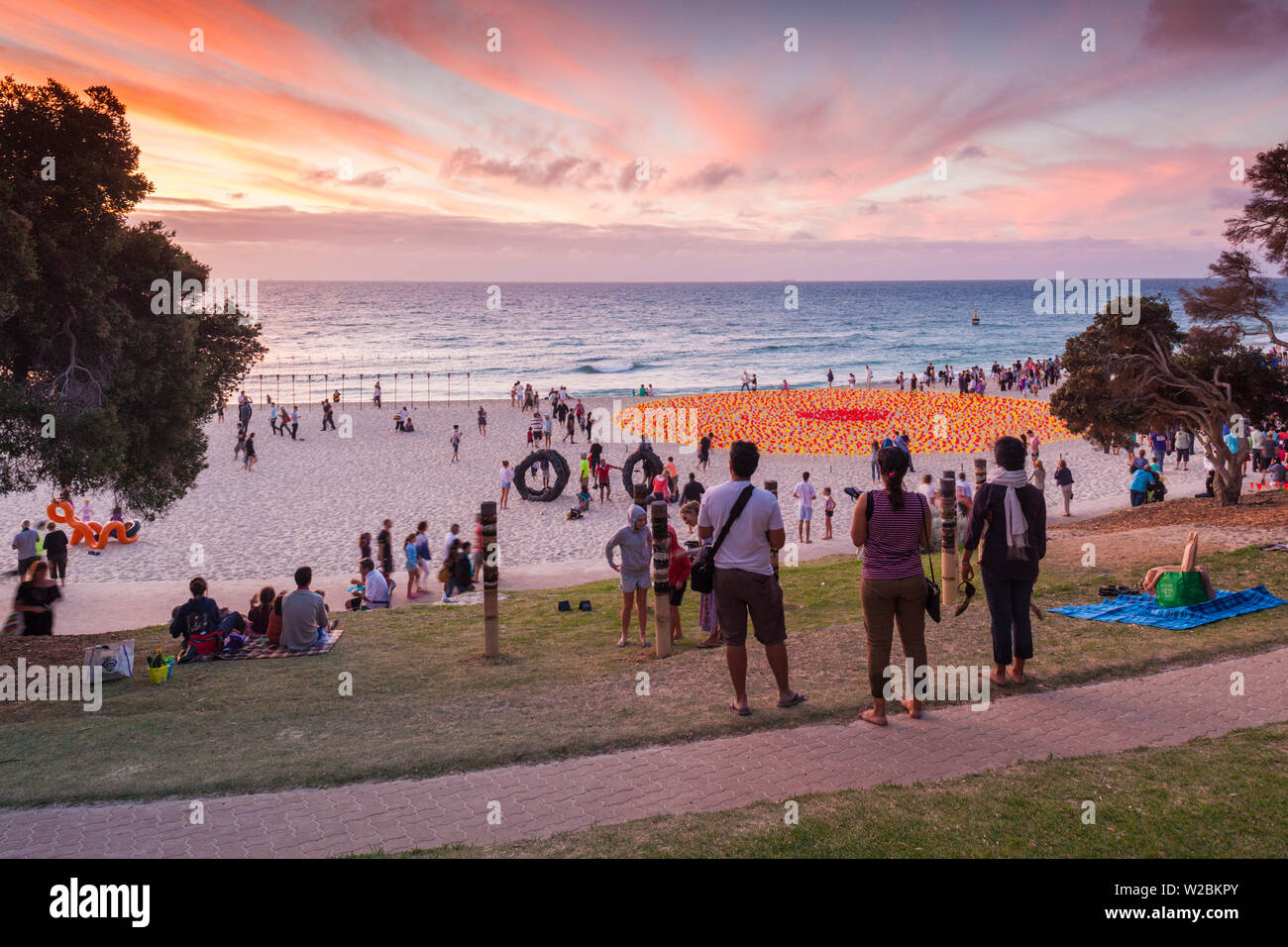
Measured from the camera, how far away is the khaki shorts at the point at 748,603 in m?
6.43

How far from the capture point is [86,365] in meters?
9.84

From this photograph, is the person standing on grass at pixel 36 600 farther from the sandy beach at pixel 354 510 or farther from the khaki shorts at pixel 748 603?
the khaki shorts at pixel 748 603

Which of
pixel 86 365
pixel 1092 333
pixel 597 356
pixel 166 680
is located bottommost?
pixel 166 680

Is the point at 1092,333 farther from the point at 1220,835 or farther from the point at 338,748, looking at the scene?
the point at 338,748

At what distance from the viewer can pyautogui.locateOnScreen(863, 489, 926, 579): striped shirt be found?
6.23 meters

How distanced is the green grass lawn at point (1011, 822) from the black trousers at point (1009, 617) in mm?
1764

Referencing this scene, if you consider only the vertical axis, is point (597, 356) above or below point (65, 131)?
above

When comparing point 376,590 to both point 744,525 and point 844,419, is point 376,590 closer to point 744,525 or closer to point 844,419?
point 744,525

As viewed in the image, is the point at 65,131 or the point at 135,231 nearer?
the point at 65,131

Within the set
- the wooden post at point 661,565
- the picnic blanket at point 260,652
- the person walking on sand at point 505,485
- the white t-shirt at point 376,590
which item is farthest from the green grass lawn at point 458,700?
the person walking on sand at point 505,485
